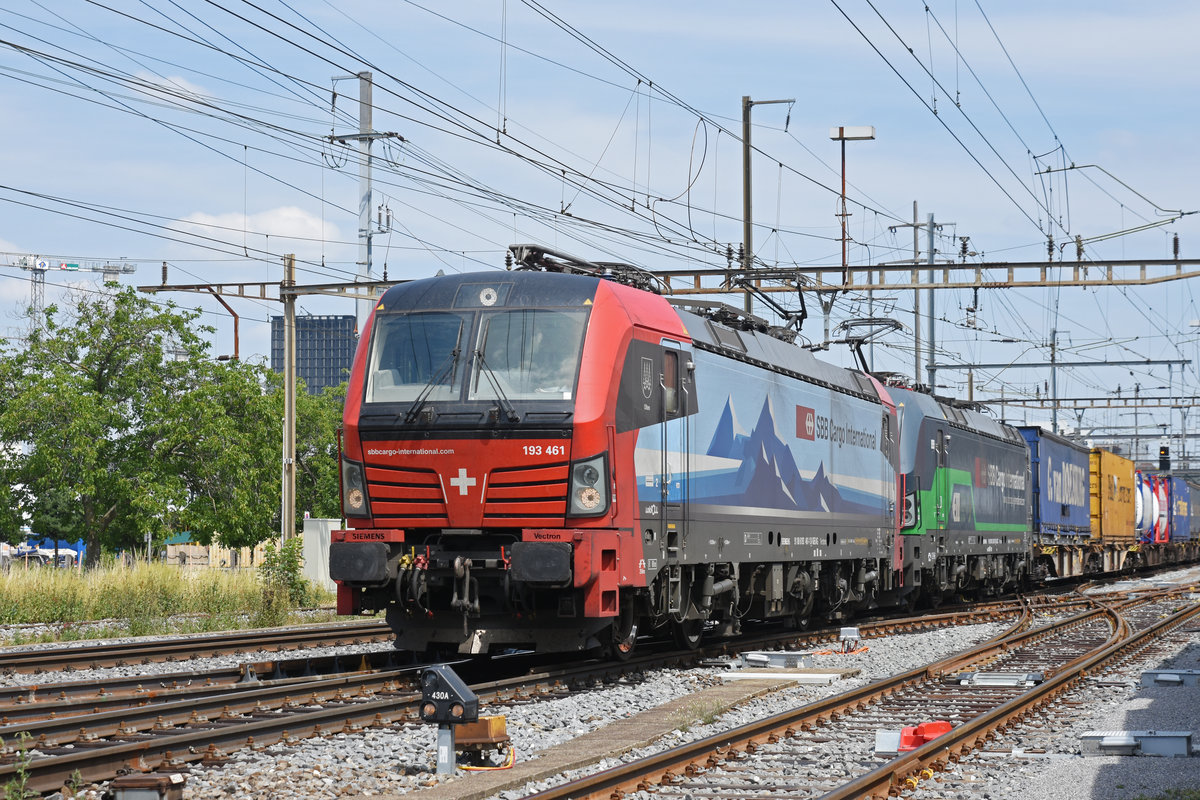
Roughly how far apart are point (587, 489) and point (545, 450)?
1.76 ft

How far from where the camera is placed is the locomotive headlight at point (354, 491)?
1356 centimetres

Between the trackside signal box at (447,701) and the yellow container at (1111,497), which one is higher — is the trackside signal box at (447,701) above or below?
below

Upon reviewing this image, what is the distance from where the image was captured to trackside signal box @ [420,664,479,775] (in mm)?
8953

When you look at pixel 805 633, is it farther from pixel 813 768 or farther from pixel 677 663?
pixel 813 768

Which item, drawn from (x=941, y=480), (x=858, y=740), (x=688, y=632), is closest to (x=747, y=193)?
(x=941, y=480)

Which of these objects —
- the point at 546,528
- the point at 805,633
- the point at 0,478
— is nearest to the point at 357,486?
the point at 546,528

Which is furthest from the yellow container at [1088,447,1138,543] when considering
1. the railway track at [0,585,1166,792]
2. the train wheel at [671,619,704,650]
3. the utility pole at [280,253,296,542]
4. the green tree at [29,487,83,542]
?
the green tree at [29,487,83,542]

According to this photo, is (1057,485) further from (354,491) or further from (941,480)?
(354,491)

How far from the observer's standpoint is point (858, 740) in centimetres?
1080

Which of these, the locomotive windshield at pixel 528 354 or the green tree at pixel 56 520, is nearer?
the locomotive windshield at pixel 528 354

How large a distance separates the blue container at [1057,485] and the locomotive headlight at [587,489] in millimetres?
25122

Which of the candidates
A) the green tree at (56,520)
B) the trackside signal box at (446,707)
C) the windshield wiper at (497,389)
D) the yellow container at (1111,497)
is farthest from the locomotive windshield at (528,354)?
the green tree at (56,520)

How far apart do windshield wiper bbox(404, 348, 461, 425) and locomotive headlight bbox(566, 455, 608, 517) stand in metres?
1.61

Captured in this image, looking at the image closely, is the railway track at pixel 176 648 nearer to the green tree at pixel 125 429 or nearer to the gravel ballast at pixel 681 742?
the gravel ballast at pixel 681 742
